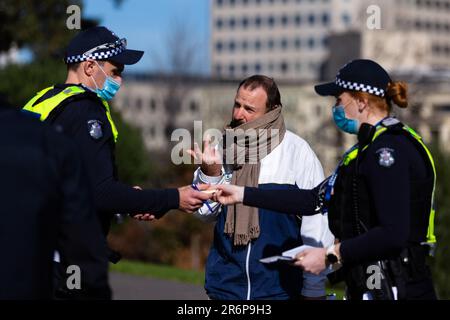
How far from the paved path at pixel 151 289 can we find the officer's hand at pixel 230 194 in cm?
708

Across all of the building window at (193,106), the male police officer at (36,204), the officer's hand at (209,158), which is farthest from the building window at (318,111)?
the male police officer at (36,204)

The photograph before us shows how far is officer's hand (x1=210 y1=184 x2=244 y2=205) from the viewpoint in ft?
19.7

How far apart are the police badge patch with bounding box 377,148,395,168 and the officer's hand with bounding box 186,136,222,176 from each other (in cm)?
158

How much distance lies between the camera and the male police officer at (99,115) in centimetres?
570

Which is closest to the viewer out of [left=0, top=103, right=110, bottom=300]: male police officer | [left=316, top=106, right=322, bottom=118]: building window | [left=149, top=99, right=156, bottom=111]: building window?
[left=0, top=103, right=110, bottom=300]: male police officer

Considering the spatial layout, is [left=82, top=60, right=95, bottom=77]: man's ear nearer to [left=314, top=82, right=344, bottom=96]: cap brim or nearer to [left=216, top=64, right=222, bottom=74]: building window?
[left=314, top=82, right=344, bottom=96]: cap brim

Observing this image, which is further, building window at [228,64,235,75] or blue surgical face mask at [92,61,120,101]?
building window at [228,64,235,75]

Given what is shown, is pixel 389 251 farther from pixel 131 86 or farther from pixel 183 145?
pixel 131 86

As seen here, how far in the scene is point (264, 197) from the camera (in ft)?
19.7

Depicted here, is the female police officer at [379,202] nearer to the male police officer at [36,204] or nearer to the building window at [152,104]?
the male police officer at [36,204]

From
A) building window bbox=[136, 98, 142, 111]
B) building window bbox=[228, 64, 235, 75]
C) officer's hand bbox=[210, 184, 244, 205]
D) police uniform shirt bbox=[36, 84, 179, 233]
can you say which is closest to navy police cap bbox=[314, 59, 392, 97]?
officer's hand bbox=[210, 184, 244, 205]

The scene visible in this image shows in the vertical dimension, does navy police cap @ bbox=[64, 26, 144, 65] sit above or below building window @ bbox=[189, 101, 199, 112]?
above

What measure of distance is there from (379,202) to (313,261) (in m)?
0.51
